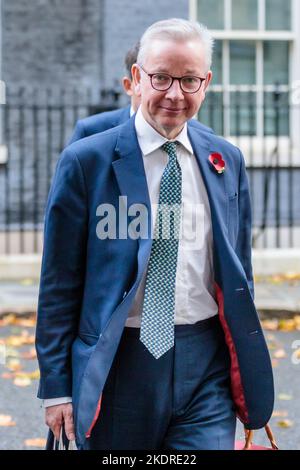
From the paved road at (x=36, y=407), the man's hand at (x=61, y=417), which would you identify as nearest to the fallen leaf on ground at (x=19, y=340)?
the paved road at (x=36, y=407)

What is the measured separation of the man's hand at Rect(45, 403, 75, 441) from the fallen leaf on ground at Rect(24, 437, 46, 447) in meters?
2.52

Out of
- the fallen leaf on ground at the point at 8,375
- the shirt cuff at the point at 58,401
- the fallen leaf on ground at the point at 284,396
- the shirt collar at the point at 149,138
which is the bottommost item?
the fallen leaf on ground at the point at 284,396

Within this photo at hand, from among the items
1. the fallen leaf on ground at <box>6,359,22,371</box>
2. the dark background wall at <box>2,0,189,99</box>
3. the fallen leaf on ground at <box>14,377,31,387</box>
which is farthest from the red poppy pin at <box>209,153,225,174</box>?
the dark background wall at <box>2,0,189,99</box>

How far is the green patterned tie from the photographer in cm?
310

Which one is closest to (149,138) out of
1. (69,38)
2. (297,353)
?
(297,353)

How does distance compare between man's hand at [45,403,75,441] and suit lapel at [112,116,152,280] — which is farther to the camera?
man's hand at [45,403,75,441]

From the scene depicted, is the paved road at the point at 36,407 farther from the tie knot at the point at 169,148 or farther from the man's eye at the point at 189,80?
the man's eye at the point at 189,80

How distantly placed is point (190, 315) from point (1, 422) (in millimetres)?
3314

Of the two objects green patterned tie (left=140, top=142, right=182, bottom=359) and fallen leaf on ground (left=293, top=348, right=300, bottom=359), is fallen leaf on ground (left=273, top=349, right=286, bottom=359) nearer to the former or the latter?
fallen leaf on ground (left=293, top=348, right=300, bottom=359)

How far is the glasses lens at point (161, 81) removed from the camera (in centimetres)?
310

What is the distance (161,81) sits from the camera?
3111 mm

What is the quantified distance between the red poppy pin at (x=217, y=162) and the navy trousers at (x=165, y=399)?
49cm

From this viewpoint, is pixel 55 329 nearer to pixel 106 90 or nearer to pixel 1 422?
pixel 1 422

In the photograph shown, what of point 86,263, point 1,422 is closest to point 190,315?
point 86,263
